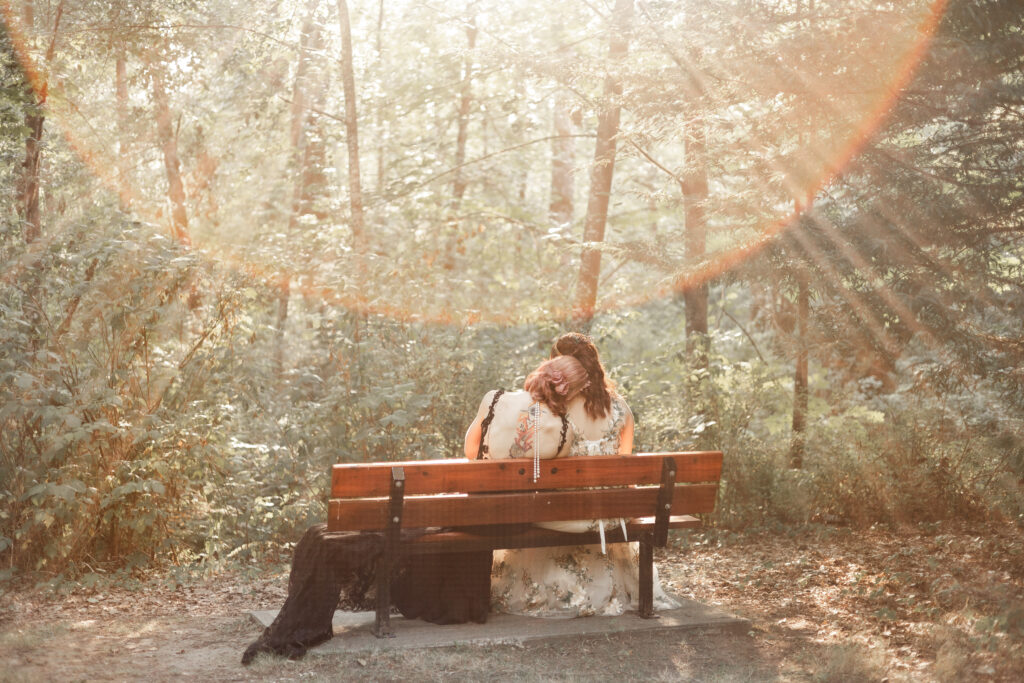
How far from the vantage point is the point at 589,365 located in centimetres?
586

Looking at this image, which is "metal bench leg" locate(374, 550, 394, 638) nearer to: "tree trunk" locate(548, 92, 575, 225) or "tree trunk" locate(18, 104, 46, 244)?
"tree trunk" locate(18, 104, 46, 244)

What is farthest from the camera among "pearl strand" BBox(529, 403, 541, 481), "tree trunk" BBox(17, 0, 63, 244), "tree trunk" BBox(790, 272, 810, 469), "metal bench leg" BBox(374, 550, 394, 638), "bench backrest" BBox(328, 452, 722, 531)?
"tree trunk" BBox(790, 272, 810, 469)

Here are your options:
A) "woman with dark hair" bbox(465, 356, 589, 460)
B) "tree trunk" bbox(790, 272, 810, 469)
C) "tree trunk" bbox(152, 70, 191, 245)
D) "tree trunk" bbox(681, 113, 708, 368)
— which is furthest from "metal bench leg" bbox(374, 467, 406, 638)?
"tree trunk" bbox(152, 70, 191, 245)

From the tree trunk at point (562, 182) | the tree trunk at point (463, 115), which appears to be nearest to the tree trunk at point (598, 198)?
the tree trunk at point (562, 182)

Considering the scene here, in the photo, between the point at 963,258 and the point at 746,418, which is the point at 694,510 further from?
the point at 746,418

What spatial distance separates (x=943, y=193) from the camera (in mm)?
6953

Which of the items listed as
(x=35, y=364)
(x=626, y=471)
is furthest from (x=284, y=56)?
(x=626, y=471)

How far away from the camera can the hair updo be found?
5.76 m

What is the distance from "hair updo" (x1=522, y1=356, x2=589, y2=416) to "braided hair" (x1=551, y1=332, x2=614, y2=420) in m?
0.05

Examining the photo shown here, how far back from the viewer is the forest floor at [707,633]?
519cm

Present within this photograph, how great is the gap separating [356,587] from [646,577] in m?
1.75

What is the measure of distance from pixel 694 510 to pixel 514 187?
50.7 feet

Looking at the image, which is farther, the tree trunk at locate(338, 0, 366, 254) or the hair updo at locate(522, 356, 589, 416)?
the tree trunk at locate(338, 0, 366, 254)

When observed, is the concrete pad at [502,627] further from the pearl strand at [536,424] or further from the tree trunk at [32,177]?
the tree trunk at [32,177]
